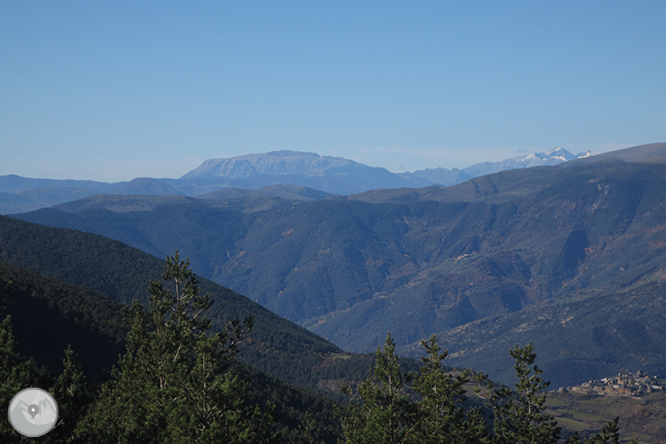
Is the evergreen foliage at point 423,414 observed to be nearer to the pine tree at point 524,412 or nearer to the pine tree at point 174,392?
the pine tree at point 524,412

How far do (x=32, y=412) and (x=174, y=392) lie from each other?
936 centimetres

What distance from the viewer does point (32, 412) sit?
29.2 meters

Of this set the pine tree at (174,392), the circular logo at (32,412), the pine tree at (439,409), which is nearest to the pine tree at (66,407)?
the pine tree at (174,392)

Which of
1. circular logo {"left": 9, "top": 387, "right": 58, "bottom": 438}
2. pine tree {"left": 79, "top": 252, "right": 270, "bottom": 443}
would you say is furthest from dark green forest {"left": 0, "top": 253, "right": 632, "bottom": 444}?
circular logo {"left": 9, "top": 387, "right": 58, "bottom": 438}

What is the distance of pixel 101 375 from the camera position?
152 ft

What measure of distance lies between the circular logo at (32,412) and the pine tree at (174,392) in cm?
313

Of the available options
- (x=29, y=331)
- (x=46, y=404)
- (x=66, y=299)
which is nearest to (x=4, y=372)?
(x=46, y=404)

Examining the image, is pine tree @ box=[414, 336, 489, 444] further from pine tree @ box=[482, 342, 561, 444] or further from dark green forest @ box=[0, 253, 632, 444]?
pine tree @ box=[482, 342, 561, 444]

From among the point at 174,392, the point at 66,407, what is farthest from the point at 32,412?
the point at 174,392

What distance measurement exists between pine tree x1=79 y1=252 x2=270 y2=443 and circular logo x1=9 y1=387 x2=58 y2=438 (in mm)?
3133

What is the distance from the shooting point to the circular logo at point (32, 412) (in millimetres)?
28859

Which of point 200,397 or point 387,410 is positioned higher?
point 200,397

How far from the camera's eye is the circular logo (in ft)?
94.7

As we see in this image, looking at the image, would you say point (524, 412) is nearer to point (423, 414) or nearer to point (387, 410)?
point (423, 414)
